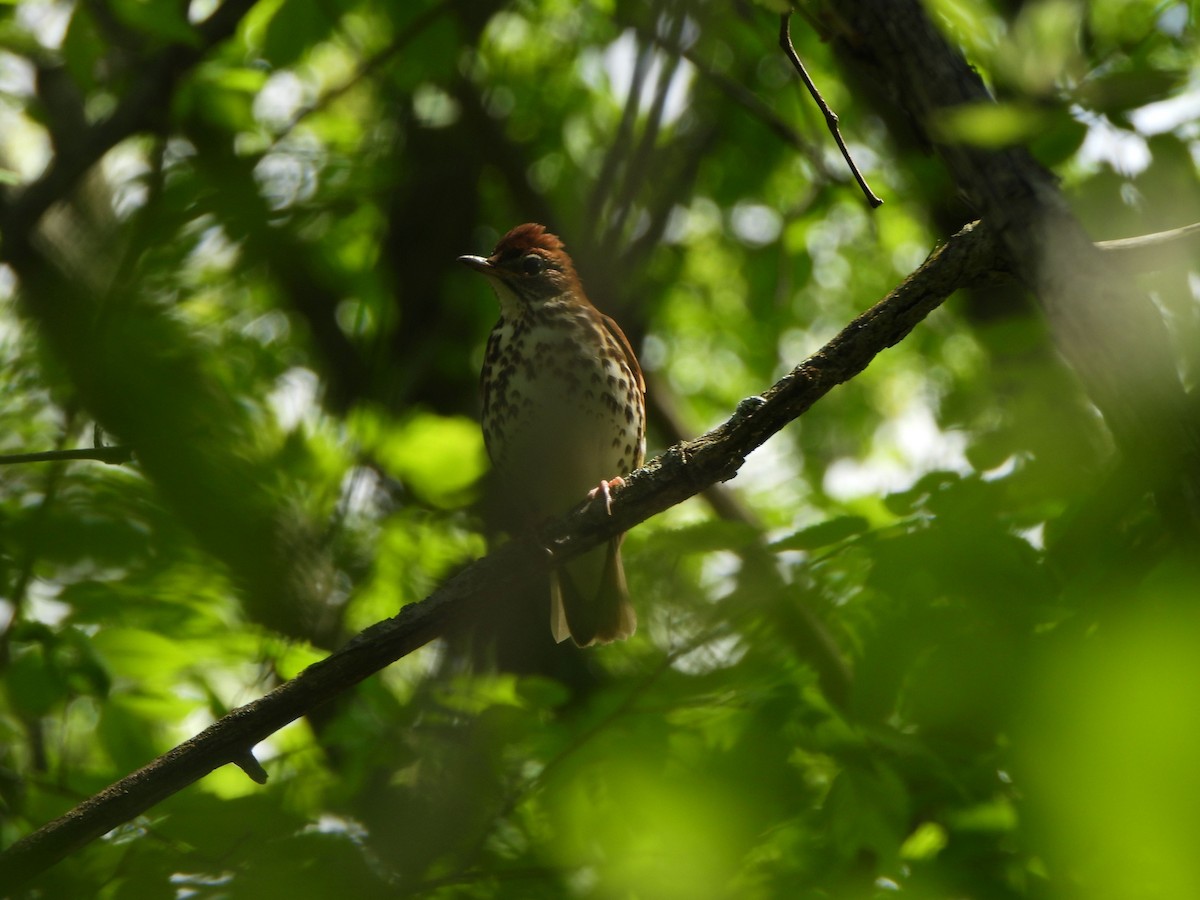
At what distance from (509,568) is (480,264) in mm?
2493

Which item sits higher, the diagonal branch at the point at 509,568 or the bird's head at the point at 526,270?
the bird's head at the point at 526,270

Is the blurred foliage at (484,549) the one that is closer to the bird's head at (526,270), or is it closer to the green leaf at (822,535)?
the green leaf at (822,535)

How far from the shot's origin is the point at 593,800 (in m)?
3.07

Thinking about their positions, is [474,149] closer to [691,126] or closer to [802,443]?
[691,126]

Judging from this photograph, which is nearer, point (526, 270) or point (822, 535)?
point (822, 535)

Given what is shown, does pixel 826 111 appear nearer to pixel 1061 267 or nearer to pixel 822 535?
pixel 1061 267

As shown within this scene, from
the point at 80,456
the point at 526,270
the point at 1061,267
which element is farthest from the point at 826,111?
the point at 526,270

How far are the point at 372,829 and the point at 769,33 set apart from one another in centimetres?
310

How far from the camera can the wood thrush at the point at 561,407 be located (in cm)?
477

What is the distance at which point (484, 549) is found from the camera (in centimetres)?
498

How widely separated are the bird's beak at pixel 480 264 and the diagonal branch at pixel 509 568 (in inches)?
93.0

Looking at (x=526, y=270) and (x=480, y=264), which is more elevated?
(x=480, y=264)

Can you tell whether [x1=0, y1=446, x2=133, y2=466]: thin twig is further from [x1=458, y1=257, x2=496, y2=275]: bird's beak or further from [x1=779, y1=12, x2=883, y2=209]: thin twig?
[x1=458, y1=257, x2=496, y2=275]: bird's beak

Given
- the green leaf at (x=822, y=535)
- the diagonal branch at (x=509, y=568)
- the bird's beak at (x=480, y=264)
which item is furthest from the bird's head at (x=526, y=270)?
the green leaf at (x=822, y=535)
